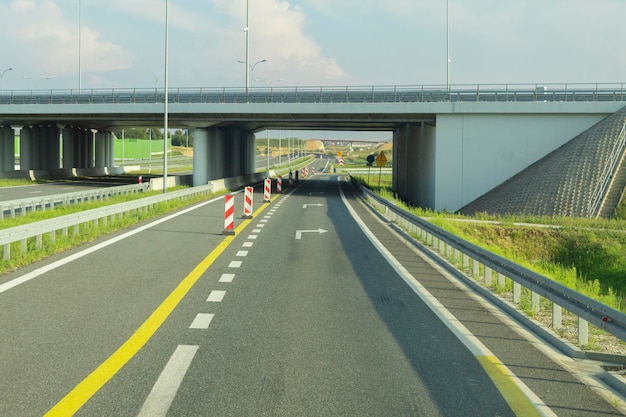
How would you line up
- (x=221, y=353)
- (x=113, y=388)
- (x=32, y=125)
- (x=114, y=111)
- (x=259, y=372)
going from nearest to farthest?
(x=113, y=388), (x=259, y=372), (x=221, y=353), (x=114, y=111), (x=32, y=125)

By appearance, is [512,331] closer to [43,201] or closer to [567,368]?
[567,368]

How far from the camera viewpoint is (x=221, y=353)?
6.67m

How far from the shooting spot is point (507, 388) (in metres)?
5.70

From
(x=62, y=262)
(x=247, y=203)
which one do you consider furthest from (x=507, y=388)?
(x=247, y=203)

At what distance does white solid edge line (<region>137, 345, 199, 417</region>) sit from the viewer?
199 inches

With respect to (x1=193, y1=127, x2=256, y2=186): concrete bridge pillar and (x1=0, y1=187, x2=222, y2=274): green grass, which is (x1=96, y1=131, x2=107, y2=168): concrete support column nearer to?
(x1=193, y1=127, x2=256, y2=186): concrete bridge pillar

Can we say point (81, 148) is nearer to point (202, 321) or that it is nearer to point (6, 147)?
point (6, 147)

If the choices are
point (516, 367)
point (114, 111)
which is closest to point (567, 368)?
point (516, 367)

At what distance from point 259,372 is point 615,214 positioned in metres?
26.6

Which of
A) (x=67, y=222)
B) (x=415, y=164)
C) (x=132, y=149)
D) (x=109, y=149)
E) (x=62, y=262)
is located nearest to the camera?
(x=62, y=262)

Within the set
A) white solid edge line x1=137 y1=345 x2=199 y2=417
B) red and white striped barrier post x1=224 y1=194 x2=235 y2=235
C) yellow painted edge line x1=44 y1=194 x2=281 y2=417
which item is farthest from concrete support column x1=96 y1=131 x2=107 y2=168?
white solid edge line x1=137 y1=345 x2=199 y2=417

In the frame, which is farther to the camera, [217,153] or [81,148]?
A: [81,148]

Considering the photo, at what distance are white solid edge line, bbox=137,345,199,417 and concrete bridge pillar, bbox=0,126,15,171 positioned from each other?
192 ft

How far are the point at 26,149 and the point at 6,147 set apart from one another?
1635 mm
